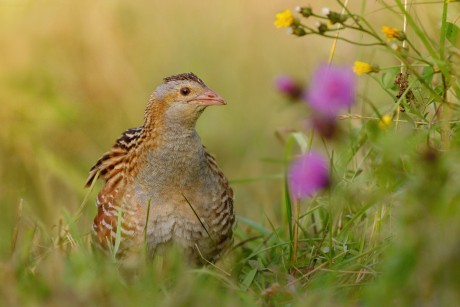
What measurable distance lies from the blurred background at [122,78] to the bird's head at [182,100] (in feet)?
7.21

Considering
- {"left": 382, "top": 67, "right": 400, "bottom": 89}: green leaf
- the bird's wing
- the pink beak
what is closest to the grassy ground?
{"left": 382, "top": 67, "right": 400, "bottom": 89}: green leaf

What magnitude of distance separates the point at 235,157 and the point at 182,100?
3439 millimetres

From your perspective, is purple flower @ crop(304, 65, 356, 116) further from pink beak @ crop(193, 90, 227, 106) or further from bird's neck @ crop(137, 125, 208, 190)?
bird's neck @ crop(137, 125, 208, 190)

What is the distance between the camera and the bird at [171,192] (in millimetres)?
4613

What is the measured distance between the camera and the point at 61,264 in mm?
3564

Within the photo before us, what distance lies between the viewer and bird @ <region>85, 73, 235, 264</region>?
461 centimetres

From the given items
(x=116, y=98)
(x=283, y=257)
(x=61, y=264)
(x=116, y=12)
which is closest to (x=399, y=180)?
(x=283, y=257)

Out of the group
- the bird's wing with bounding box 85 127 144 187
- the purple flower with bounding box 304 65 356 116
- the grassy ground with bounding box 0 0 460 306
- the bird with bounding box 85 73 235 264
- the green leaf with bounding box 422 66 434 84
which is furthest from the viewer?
the bird's wing with bounding box 85 127 144 187

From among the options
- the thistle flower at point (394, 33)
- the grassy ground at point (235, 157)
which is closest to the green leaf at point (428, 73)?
the grassy ground at point (235, 157)

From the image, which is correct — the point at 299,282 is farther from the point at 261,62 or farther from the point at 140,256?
the point at 261,62

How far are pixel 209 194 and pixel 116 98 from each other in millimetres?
4296

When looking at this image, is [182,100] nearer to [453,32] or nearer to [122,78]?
[453,32]

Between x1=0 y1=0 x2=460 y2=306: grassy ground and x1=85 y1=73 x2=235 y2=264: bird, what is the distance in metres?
0.17

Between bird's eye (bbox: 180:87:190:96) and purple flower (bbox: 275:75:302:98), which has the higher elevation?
purple flower (bbox: 275:75:302:98)
